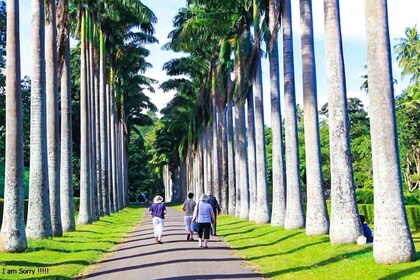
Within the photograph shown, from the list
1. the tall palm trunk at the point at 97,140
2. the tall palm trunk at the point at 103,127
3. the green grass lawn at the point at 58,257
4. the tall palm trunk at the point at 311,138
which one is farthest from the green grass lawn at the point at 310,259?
the tall palm trunk at the point at 103,127

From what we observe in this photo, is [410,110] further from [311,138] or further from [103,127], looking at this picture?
[311,138]

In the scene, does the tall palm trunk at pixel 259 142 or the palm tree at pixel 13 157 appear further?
the tall palm trunk at pixel 259 142

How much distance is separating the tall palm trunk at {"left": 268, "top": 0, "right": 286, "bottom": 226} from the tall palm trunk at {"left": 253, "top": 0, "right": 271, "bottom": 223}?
1.50m

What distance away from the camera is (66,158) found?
2472 cm

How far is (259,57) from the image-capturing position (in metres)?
27.7

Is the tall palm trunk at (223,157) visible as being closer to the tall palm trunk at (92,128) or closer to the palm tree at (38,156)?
the tall palm trunk at (92,128)

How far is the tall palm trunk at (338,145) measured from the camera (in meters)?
16.1

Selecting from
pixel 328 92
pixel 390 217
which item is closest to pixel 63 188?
pixel 328 92

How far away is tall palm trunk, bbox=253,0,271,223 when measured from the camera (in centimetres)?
2744

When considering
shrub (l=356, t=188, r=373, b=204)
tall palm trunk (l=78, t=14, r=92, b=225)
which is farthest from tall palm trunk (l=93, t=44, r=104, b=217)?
shrub (l=356, t=188, r=373, b=204)

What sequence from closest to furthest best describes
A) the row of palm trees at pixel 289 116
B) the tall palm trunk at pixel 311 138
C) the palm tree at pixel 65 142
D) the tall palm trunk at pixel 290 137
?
the row of palm trees at pixel 289 116 < the tall palm trunk at pixel 311 138 < the tall palm trunk at pixel 290 137 < the palm tree at pixel 65 142

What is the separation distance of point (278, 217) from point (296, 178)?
2.85m

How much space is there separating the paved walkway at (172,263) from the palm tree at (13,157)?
256 centimetres

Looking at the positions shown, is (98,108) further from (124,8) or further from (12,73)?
(12,73)
